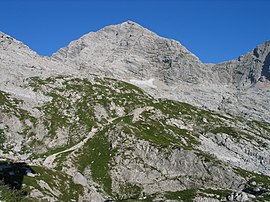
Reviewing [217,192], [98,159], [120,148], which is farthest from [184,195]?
[98,159]

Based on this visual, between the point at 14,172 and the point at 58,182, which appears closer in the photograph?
the point at 14,172

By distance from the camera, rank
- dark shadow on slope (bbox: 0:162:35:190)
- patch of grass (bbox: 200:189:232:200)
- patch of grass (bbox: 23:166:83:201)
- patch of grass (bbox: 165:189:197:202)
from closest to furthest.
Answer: dark shadow on slope (bbox: 0:162:35:190) → patch of grass (bbox: 23:166:83:201) → patch of grass (bbox: 165:189:197:202) → patch of grass (bbox: 200:189:232:200)

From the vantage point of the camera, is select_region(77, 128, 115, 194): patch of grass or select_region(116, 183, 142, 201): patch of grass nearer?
select_region(116, 183, 142, 201): patch of grass

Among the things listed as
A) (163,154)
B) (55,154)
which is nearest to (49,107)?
(55,154)

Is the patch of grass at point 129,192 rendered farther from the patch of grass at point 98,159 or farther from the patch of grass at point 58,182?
the patch of grass at point 58,182

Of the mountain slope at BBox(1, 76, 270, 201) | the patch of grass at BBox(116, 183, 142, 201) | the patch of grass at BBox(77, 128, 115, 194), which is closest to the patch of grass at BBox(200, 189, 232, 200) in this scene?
the mountain slope at BBox(1, 76, 270, 201)

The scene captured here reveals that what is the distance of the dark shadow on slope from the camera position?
66.1 meters

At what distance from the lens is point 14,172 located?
234 feet

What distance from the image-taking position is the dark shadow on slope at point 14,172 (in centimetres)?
6614

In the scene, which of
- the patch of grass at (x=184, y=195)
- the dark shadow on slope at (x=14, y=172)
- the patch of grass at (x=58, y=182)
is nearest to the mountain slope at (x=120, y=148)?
the patch of grass at (x=58, y=182)

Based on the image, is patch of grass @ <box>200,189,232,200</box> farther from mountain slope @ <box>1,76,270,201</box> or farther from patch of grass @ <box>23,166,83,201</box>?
patch of grass @ <box>23,166,83,201</box>

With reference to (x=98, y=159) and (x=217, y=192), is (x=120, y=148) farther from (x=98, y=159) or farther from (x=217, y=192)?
(x=217, y=192)

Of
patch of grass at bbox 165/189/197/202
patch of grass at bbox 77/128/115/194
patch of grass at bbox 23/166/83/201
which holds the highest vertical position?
patch of grass at bbox 77/128/115/194

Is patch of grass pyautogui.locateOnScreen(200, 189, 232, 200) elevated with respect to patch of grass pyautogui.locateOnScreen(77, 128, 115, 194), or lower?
lower
